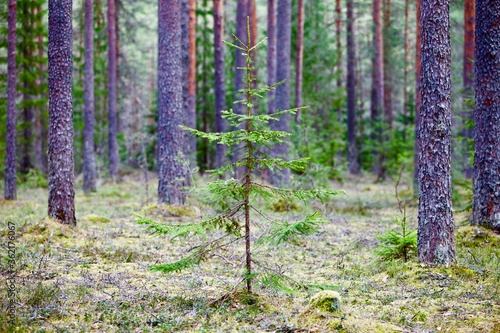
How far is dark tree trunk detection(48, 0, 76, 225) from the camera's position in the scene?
9500 mm

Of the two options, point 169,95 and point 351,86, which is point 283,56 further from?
point 351,86

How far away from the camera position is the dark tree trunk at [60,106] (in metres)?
9.50

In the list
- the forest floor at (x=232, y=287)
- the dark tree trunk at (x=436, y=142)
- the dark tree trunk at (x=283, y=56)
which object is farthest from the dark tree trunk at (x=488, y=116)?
the dark tree trunk at (x=283, y=56)

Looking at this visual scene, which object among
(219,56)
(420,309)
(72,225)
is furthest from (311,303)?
(219,56)

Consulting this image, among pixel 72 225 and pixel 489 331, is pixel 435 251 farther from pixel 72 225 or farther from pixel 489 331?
pixel 72 225

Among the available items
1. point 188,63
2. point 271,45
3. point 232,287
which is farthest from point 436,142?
point 271,45

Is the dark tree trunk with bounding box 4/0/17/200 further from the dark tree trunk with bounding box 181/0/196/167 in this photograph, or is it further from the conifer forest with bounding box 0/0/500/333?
the dark tree trunk with bounding box 181/0/196/167

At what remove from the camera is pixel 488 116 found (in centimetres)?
895

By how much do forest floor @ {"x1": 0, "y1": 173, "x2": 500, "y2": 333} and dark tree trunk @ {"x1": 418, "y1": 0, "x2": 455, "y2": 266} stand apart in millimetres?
437

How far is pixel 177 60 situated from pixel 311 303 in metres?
8.99

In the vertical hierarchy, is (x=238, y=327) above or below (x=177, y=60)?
below

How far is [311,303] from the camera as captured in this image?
18.4 feet

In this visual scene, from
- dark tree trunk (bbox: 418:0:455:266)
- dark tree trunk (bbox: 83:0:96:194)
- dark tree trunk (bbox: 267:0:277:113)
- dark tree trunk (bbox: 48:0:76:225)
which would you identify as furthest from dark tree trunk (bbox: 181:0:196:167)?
dark tree trunk (bbox: 418:0:455:266)

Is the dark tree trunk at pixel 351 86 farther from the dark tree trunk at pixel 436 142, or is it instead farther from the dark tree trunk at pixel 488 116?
the dark tree trunk at pixel 436 142
